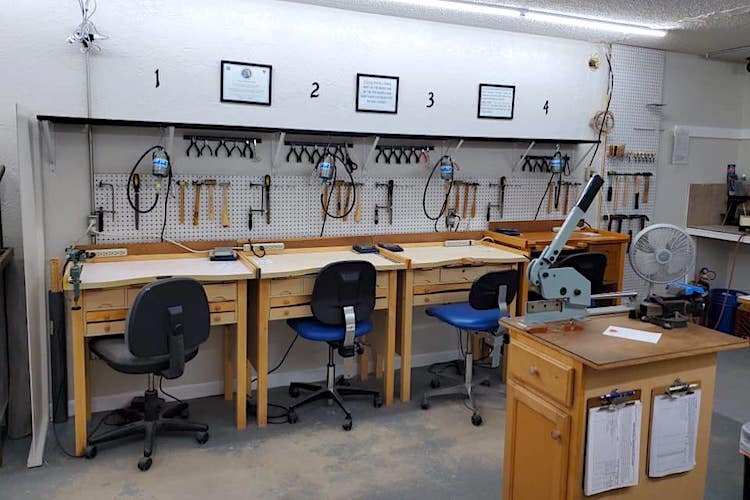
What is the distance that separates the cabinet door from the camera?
212cm

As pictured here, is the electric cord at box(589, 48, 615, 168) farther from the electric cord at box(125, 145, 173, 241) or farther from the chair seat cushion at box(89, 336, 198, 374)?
the chair seat cushion at box(89, 336, 198, 374)

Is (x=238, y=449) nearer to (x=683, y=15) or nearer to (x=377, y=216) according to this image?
(x=377, y=216)

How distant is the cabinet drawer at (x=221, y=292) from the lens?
10.4 ft

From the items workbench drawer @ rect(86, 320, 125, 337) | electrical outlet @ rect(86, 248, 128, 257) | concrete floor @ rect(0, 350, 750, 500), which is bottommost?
concrete floor @ rect(0, 350, 750, 500)

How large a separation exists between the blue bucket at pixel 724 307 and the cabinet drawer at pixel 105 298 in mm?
4790

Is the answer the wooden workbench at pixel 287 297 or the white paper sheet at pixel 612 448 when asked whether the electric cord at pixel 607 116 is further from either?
the white paper sheet at pixel 612 448

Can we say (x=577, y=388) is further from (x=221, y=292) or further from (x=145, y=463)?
(x=145, y=463)

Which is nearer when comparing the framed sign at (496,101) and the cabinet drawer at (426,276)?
the cabinet drawer at (426,276)

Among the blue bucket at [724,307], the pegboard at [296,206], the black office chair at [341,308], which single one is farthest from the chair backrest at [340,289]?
the blue bucket at [724,307]

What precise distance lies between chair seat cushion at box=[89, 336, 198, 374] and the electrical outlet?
58 centimetres

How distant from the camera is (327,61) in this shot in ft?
12.8

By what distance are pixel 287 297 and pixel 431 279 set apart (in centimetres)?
89

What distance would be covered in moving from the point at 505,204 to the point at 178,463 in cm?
284

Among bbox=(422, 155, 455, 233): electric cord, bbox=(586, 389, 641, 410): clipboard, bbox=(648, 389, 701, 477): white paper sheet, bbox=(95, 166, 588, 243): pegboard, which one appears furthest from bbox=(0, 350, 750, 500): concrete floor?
bbox=(422, 155, 455, 233): electric cord
